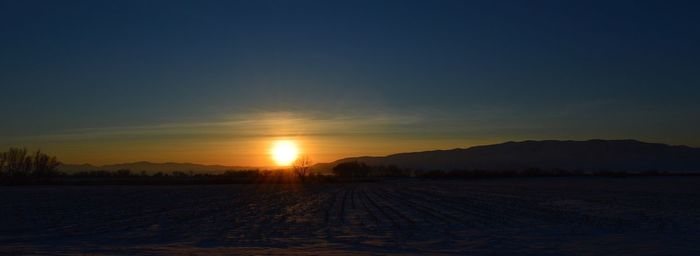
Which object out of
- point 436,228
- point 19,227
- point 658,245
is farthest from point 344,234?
point 19,227

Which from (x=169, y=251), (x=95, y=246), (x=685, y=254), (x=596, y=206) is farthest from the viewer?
(x=596, y=206)

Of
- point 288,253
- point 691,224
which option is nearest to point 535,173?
point 691,224

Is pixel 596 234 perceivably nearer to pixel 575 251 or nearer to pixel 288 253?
pixel 575 251

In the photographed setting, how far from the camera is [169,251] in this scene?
1566cm

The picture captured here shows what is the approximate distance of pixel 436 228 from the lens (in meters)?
21.2

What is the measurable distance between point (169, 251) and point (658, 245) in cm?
1124

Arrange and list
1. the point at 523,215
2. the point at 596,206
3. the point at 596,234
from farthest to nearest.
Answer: the point at 596,206 → the point at 523,215 → the point at 596,234

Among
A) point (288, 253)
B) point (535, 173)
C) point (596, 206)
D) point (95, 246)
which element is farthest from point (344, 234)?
point (535, 173)

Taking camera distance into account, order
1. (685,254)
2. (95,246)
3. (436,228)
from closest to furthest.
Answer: (685,254)
(95,246)
(436,228)

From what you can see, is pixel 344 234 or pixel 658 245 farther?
pixel 344 234

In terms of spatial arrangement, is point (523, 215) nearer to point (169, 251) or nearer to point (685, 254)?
point (685, 254)

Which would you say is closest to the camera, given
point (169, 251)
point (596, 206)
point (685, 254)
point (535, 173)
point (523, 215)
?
point (685, 254)

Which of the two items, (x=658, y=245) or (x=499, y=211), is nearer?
(x=658, y=245)

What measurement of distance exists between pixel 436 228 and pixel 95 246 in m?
9.72
